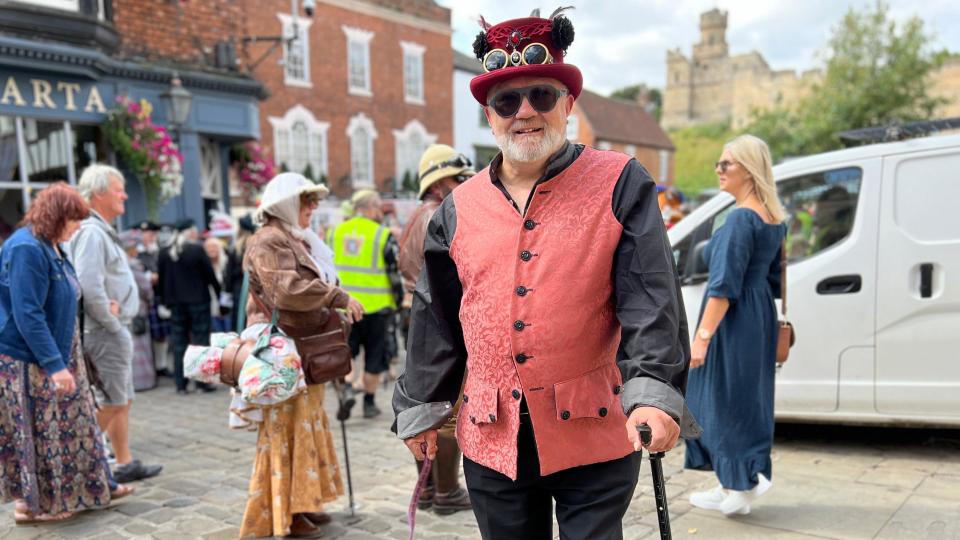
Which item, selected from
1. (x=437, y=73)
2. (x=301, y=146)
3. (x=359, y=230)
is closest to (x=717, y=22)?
(x=437, y=73)

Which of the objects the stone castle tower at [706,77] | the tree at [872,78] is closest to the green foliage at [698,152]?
the stone castle tower at [706,77]

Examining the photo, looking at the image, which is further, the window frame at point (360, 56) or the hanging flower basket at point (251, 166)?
the window frame at point (360, 56)

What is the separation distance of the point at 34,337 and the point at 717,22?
98045 mm

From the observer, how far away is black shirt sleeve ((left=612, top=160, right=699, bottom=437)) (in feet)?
5.82

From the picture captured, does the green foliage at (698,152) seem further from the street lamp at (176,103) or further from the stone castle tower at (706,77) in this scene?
the street lamp at (176,103)

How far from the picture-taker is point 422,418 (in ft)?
7.04

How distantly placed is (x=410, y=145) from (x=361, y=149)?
6.93 feet

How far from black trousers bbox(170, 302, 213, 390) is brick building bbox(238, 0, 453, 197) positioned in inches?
513

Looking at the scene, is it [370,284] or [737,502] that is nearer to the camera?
[737,502]

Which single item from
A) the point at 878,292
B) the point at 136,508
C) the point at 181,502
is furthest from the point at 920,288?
the point at 136,508

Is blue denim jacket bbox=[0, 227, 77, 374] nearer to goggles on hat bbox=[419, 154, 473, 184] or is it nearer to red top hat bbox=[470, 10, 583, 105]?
goggles on hat bbox=[419, 154, 473, 184]

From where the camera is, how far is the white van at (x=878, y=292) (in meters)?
4.28

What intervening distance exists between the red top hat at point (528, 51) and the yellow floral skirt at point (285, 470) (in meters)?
2.24

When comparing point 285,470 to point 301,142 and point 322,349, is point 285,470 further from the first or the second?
point 301,142
